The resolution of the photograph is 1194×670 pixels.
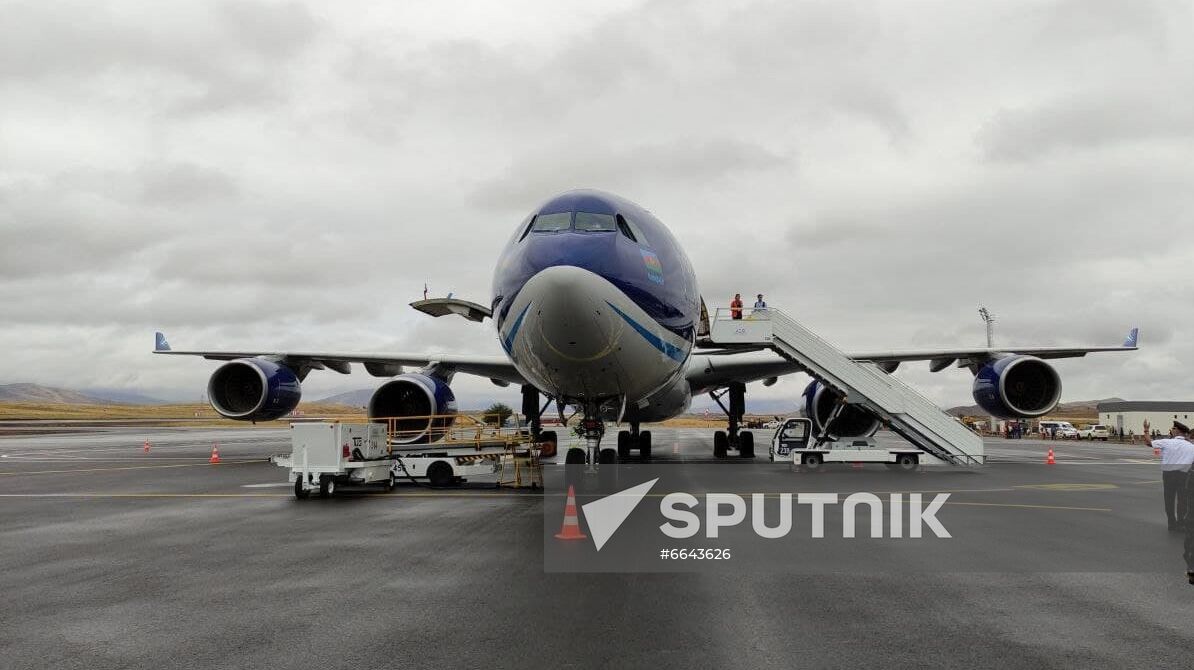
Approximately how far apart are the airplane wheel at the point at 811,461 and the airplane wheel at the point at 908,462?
2075mm

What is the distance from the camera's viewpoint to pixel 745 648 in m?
5.13

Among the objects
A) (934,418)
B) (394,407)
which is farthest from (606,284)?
(934,418)

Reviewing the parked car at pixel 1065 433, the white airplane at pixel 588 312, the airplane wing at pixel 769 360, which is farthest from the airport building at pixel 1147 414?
the white airplane at pixel 588 312

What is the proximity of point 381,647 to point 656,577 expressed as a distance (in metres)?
2.89

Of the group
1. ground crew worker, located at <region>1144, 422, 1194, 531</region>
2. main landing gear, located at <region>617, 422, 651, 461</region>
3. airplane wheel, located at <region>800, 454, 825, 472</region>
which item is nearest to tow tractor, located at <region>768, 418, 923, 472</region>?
airplane wheel, located at <region>800, 454, 825, 472</region>

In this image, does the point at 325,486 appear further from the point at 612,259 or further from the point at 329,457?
the point at 612,259

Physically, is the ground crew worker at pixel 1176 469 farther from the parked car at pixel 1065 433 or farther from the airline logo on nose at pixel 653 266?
the parked car at pixel 1065 433

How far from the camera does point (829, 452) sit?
1984 centimetres

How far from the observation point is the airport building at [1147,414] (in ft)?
184

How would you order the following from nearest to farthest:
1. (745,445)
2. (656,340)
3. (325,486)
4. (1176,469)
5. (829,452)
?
(1176,469), (656,340), (325,486), (829,452), (745,445)

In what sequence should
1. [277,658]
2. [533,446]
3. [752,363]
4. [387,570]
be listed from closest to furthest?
[277,658] < [387,570] < [533,446] < [752,363]

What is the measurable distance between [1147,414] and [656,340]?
61.1 m

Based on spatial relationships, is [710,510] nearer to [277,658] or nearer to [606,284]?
[606,284]

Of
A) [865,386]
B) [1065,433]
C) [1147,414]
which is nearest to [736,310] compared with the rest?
[865,386]
